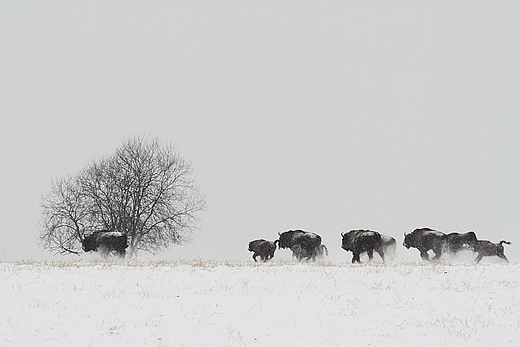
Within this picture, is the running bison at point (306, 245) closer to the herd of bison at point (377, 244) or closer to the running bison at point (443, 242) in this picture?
the herd of bison at point (377, 244)

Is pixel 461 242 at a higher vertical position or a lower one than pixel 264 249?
higher

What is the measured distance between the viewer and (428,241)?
25.6m

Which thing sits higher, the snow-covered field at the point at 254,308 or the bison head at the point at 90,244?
the bison head at the point at 90,244

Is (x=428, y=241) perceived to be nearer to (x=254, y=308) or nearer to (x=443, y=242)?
(x=443, y=242)

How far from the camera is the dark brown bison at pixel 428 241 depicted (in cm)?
2528

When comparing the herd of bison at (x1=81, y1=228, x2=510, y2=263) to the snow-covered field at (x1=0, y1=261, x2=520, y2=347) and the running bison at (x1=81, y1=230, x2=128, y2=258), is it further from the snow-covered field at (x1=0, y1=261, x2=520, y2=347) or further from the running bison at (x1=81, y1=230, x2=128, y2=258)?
the snow-covered field at (x1=0, y1=261, x2=520, y2=347)

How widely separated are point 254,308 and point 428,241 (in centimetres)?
1873

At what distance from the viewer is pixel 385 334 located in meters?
8.31

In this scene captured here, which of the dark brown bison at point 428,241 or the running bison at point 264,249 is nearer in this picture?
the dark brown bison at point 428,241

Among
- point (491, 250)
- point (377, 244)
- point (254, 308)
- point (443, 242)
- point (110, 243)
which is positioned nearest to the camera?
point (254, 308)

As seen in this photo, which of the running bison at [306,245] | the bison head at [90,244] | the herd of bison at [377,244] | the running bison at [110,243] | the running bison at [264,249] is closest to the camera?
the herd of bison at [377,244]

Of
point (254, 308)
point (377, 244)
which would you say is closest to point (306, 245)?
point (377, 244)

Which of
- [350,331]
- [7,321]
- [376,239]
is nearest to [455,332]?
[350,331]

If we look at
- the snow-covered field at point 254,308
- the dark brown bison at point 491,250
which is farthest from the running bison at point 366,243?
the snow-covered field at point 254,308
